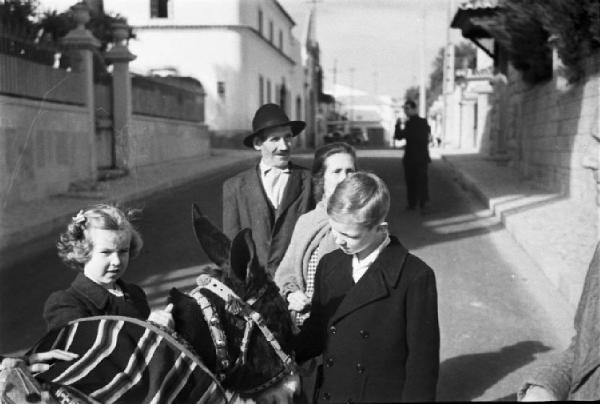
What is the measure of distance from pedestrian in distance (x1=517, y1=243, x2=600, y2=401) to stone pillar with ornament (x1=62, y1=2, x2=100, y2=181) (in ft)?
32.4

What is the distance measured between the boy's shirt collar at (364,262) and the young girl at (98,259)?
2.20 feet

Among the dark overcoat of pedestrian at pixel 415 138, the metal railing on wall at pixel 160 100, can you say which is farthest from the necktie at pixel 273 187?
the metal railing on wall at pixel 160 100

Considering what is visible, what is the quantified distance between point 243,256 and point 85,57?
39.4 feet

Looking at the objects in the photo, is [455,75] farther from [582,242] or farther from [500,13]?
[582,242]

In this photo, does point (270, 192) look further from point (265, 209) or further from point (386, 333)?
point (386, 333)

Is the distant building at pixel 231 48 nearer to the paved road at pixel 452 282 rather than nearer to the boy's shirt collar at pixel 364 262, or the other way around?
the paved road at pixel 452 282

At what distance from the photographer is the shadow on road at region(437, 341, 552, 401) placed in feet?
14.5

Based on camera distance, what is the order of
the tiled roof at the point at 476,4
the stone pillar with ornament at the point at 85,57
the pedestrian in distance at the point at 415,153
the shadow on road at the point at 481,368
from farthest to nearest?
the tiled roof at the point at 476,4, the stone pillar with ornament at the point at 85,57, the pedestrian in distance at the point at 415,153, the shadow on road at the point at 481,368

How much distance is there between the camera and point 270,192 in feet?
11.3

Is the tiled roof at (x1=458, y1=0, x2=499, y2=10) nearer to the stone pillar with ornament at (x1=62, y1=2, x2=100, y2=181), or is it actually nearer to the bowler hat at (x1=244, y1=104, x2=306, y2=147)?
the stone pillar with ornament at (x1=62, y1=2, x2=100, y2=181)

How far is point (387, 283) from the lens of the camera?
207 centimetres

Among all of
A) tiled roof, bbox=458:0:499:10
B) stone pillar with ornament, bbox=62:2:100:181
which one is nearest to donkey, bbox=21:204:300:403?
stone pillar with ornament, bbox=62:2:100:181

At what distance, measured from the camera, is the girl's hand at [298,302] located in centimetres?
249

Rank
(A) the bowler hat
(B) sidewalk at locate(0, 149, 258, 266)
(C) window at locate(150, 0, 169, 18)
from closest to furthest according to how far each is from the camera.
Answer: (A) the bowler hat
(C) window at locate(150, 0, 169, 18)
(B) sidewalk at locate(0, 149, 258, 266)
